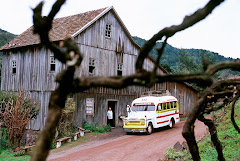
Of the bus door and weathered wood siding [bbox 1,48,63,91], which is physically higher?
weathered wood siding [bbox 1,48,63,91]

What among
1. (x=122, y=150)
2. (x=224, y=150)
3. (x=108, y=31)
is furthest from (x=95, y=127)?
(x=224, y=150)

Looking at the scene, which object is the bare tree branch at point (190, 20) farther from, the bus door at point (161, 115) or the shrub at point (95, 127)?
the shrub at point (95, 127)

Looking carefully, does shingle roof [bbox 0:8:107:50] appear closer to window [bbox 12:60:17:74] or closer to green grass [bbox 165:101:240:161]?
window [bbox 12:60:17:74]

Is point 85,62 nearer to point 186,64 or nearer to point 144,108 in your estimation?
point 144,108

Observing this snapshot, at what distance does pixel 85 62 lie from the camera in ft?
78.4

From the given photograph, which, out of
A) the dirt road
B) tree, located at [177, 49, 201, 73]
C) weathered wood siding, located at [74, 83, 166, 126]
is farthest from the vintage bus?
tree, located at [177, 49, 201, 73]

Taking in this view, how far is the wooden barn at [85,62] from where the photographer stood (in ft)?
77.3

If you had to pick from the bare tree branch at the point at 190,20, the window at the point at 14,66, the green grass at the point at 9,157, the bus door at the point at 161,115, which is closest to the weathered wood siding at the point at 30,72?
the window at the point at 14,66

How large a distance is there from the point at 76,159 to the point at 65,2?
1216 cm

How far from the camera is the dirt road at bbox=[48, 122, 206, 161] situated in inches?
561

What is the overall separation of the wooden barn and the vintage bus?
153 inches

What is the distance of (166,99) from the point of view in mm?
22859

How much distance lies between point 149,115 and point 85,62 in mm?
7079

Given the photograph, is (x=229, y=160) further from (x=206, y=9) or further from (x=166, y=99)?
(x=166, y=99)
